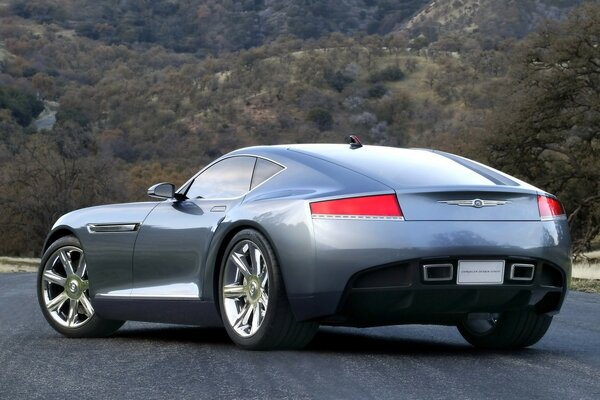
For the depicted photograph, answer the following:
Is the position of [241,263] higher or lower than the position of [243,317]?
higher

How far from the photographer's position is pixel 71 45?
584 ft

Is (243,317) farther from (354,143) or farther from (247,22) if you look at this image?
(247,22)

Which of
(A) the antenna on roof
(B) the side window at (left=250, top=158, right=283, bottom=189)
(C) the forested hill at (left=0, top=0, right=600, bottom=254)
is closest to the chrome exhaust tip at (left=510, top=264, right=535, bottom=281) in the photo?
(A) the antenna on roof

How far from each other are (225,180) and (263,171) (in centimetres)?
42

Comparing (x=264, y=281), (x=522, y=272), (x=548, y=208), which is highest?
(x=548, y=208)

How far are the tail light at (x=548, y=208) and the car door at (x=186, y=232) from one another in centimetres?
192

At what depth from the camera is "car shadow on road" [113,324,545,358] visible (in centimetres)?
814

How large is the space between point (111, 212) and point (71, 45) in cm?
17270

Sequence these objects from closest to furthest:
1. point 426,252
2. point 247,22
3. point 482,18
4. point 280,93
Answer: point 426,252, point 280,93, point 482,18, point 247,22

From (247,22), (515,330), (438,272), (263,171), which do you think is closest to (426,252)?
(438,272)

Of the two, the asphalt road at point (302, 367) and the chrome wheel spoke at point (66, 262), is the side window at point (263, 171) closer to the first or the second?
the asphalt road at point (302, 367)

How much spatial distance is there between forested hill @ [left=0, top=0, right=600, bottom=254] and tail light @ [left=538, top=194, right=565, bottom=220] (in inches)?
1273

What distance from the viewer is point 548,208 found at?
803 cm

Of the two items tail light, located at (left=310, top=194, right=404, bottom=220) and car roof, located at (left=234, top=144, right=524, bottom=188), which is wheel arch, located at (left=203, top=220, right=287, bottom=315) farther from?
tail light, located at (left=310, top=194, right=404, bottom=220)
